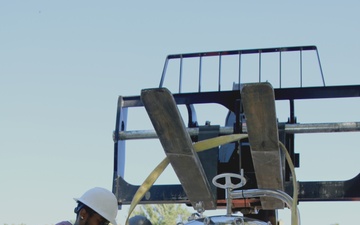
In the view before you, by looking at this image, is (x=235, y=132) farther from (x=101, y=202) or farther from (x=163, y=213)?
(x=163, y=213)

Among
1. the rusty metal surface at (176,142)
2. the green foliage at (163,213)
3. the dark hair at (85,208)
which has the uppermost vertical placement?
the green foliage at (163,213)

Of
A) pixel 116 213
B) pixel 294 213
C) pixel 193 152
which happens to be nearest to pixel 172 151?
pixel 193 152

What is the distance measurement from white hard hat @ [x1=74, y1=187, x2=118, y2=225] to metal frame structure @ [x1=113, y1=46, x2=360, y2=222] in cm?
138

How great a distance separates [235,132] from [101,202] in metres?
2.09

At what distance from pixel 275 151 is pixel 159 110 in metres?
0.89

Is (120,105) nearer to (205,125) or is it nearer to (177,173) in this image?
Result: (205,125)

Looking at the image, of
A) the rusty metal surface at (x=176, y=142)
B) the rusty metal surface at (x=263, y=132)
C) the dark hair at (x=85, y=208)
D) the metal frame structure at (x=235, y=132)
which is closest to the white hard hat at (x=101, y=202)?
the dark hair at (x=85, y=208)

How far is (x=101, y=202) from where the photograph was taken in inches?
186

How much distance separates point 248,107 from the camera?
15.8ft

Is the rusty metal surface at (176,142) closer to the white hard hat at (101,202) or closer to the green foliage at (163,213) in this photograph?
the white hard hat at (101,202)

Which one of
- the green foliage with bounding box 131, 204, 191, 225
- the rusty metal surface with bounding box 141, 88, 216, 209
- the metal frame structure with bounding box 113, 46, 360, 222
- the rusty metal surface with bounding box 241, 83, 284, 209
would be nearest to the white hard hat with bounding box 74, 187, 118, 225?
the rusty metal surface with bounding box 141, 88, 216, 209

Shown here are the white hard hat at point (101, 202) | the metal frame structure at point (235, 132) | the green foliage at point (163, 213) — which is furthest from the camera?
the green foliage at point (163, 213)

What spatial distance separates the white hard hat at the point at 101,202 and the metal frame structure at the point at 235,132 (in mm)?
1379

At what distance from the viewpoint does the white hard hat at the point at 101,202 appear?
15.4 feet
